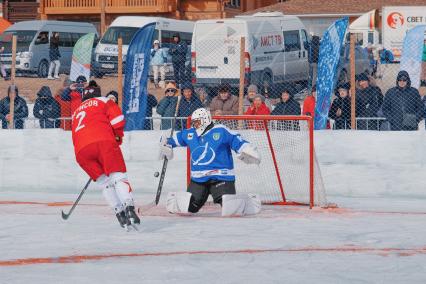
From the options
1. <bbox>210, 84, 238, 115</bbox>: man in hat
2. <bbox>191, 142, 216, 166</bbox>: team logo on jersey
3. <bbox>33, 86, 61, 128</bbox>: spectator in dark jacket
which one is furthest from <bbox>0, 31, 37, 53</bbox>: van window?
<bbox>191, 142, 216, 166</bbox>: team logo on jersey

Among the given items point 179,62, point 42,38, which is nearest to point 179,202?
point 179,62

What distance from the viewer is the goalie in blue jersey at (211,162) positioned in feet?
43.2

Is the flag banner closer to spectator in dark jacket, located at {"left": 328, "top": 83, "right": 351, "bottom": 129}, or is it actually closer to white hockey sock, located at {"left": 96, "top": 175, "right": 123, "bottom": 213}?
spectator in dark jacket, located at {"left": 328, "top": 83, "right": 351, "bottom": 129}

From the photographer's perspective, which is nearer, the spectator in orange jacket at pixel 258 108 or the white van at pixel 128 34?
the spectator in orange jacket at pixel 258 108

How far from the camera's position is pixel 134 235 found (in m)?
11.8

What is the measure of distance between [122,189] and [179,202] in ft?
5.46

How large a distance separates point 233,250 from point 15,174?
684cm

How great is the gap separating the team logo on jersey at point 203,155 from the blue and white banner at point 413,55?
521 centimetres

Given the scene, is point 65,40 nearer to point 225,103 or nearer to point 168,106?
point 168,106

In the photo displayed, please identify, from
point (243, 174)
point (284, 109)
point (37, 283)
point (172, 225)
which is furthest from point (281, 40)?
point (37, 283)

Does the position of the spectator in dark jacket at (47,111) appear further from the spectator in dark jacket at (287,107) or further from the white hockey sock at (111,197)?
the white hockey sock at (111,197)

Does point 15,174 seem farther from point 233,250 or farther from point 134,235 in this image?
point 233,250

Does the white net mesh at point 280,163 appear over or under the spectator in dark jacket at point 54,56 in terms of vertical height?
under

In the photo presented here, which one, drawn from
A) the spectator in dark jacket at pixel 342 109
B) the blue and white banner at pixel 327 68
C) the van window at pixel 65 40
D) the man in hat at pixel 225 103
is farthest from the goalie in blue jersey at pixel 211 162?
the van window at pixel 65 40
